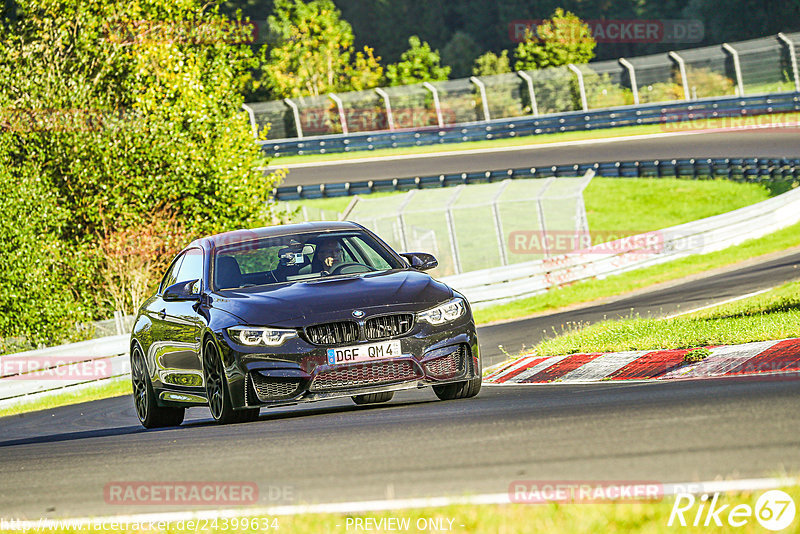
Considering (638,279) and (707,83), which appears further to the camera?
(707,83)

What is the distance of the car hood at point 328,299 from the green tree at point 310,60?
205 feet

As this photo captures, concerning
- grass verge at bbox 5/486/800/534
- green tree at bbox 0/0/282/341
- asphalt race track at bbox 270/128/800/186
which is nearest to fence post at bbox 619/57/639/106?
asphalt race track at bbox 270/128/800/186

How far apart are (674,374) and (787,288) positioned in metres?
8.46

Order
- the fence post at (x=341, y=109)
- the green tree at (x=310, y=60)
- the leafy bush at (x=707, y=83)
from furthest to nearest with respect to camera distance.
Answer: the green tree at (x=310, y=60) → the fence post at (x=341, y=109) → the leafy bush at (x=707, y=83)

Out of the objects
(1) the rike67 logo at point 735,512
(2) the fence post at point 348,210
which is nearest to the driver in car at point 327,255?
(1) the rike67 logo at point 735,512

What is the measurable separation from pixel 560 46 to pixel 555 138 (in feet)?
78.5

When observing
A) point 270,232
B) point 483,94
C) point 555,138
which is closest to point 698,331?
point 270,232

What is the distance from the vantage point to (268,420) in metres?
9.44

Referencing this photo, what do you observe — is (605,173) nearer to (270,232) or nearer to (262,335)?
(270,232)

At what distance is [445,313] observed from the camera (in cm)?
910

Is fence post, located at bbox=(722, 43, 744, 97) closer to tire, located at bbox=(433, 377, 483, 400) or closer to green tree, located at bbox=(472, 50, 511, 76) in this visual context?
green tree, located at bbox=(472, 50, 511, 76)

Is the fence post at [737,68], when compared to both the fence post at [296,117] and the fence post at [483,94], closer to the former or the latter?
the fence post at [483,94]

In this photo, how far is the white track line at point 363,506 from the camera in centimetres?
467

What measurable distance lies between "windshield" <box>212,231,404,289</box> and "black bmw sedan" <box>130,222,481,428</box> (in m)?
0.01
